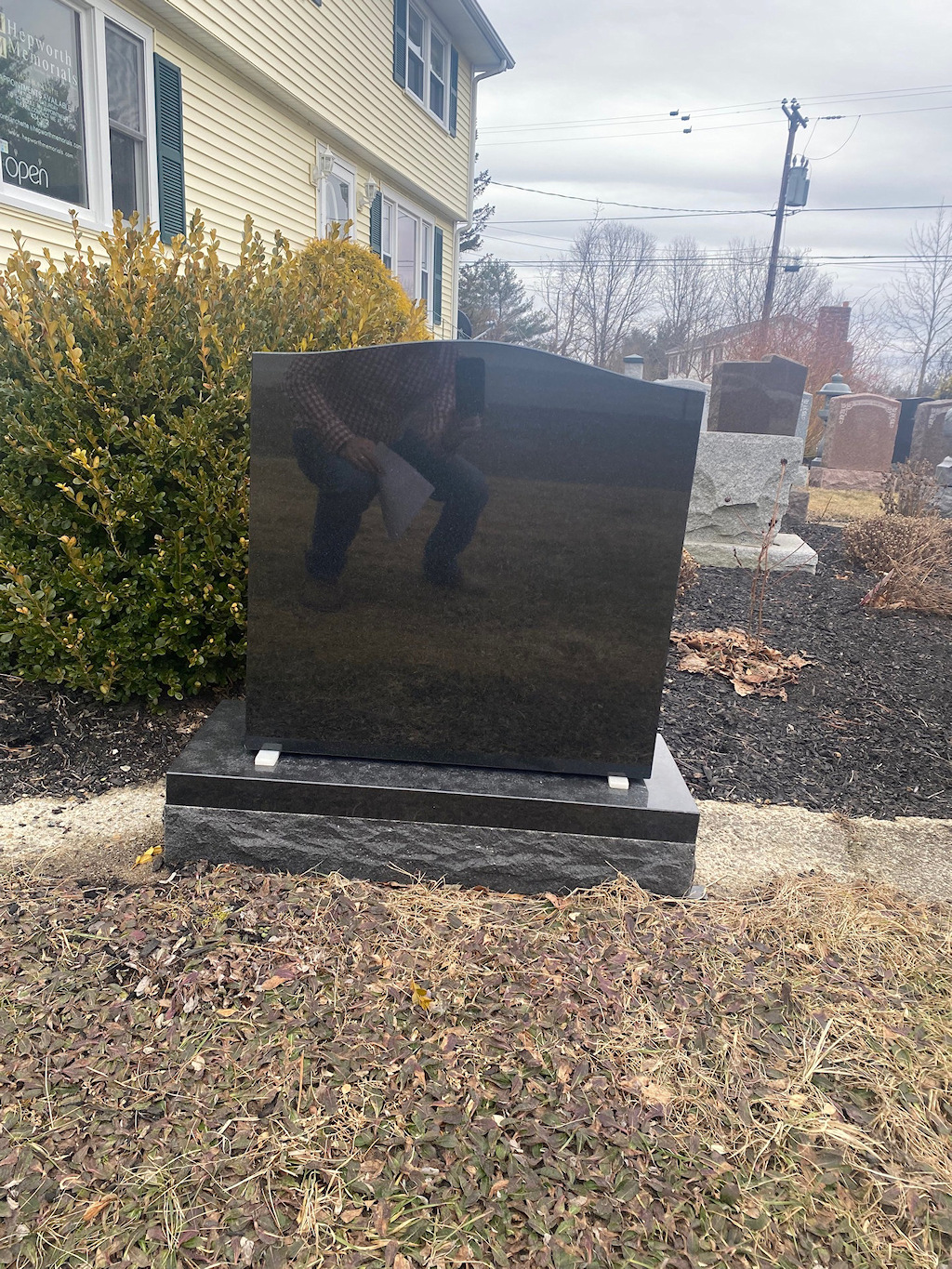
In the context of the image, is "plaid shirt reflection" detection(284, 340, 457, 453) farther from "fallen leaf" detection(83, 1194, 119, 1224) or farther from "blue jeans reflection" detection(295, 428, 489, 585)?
"fallen leaf" detection(83, 1194, 119, 1224)

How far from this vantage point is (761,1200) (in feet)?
5.41

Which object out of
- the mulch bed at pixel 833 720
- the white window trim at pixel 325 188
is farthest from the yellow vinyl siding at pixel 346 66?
the mulch bed at pixel 833 720

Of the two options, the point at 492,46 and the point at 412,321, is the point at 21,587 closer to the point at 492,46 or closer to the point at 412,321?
the point at 412,321

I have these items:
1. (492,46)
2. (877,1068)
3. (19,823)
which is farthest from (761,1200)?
(492,46)

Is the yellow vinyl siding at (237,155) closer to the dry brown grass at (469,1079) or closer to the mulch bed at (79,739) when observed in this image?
the mulch bed at (79,739)

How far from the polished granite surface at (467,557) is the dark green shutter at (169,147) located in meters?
7.08

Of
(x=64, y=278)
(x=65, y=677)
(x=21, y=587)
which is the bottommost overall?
(x=65, y=677)

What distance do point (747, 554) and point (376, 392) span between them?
20.4 feet

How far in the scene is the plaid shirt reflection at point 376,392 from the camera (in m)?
2.46

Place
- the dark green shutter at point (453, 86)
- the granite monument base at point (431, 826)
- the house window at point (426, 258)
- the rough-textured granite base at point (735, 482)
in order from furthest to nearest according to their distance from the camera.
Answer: the house window at point (426, 258)
the dark green shutter at point (453, 86)
the rough-textured granite base at point (735, 482)
the granite monument base at point (431, 826)

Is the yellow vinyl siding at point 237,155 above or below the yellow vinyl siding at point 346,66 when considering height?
below

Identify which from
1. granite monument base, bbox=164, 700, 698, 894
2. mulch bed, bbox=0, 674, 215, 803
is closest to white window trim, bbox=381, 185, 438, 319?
mulch bed, bbox=0, 674, 215, 803

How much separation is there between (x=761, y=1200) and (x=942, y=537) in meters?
Result: 6.70

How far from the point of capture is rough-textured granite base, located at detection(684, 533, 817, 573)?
7.68 meters
